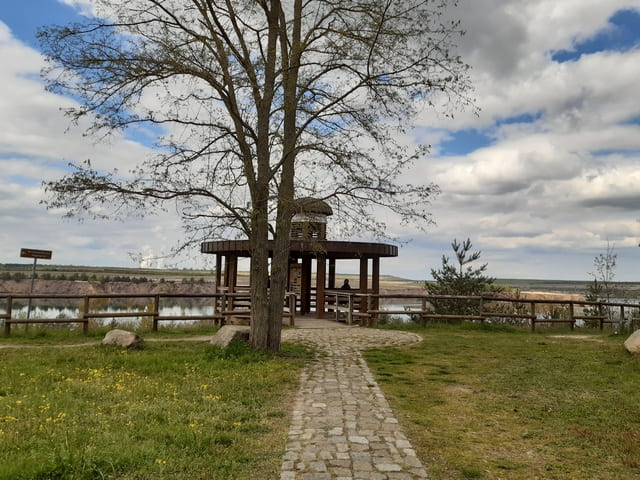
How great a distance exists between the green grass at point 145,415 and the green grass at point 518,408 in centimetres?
168

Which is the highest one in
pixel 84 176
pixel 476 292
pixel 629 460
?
pixel 84 176

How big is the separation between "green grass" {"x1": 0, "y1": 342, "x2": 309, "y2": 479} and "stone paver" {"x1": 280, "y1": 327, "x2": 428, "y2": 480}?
0.69 ft

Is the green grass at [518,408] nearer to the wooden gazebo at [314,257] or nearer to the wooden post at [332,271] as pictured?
the wooden gazebo at [314,257]

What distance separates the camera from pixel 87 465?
3990 mm

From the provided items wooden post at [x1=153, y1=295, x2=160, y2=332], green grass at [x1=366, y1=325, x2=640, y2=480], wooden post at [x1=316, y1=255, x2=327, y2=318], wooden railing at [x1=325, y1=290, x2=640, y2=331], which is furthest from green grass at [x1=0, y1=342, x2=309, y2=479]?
wooden post at [x1=316, y1=255, x2=327, y2=318]

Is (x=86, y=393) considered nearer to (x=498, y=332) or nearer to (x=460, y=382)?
(x=460, y=382)

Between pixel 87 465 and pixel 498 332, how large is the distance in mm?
14326

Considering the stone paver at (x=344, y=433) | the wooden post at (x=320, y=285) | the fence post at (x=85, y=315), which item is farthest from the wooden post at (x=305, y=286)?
the stone paver at (x=344, y=433)

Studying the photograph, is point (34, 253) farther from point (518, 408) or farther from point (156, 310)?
point (518, 408)

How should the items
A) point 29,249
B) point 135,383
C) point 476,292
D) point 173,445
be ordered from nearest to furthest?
1. point 173,445
2. point 135,383
3. point 29,249
4. point 476,292

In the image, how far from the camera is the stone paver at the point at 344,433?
4188 millimetres

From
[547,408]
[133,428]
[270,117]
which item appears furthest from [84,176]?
[547,408]

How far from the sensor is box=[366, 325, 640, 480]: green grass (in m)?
4.54

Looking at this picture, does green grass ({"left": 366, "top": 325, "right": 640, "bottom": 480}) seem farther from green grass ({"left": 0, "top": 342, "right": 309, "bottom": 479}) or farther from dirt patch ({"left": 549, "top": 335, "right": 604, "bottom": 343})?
dirt patch ({"left": 549, "top": 335, "right": 604, "bottom": 343})
